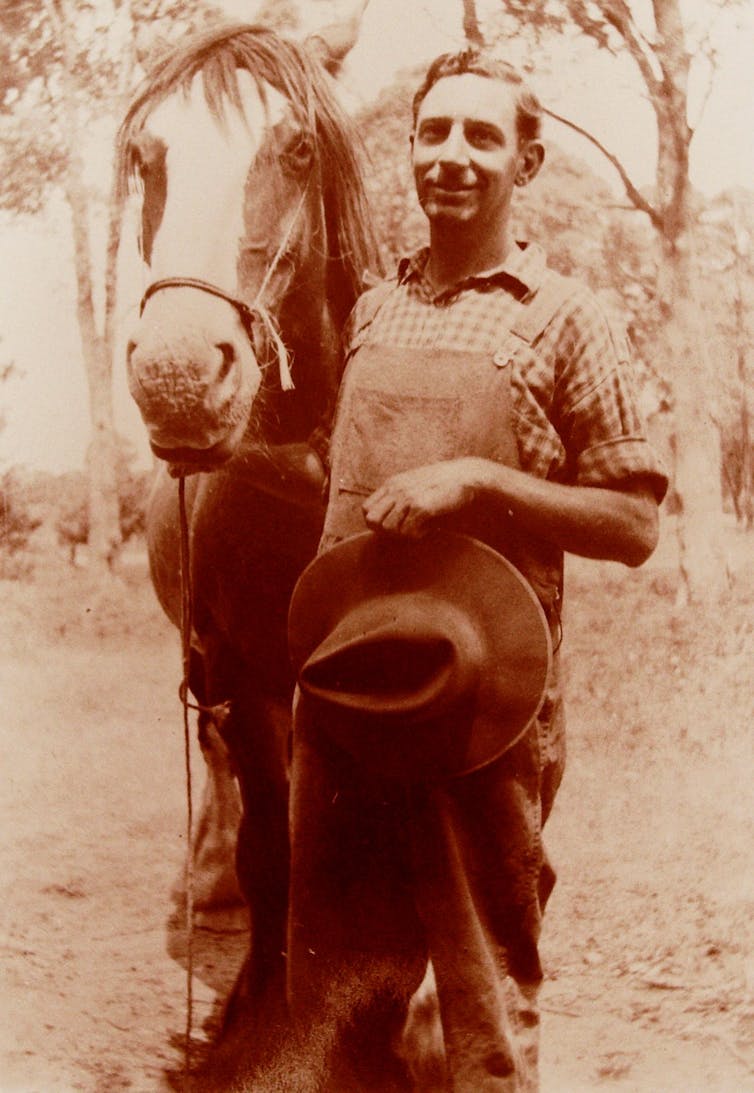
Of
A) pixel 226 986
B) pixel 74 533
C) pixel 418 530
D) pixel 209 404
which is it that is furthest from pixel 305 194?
pixel 226 986

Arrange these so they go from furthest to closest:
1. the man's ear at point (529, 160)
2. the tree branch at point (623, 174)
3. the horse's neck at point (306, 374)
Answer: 1. the tree branch at point (623, 174)
2. the horse's neck at point (306, 374)
3. the man's ear at point (529, 160)

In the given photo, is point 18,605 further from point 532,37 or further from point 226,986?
point 532,37

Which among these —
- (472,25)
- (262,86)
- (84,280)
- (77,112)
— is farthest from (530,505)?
(77,112)

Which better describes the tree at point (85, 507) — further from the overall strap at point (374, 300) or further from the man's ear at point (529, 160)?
the man's ear at point (529, 160)

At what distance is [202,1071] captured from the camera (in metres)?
1.80

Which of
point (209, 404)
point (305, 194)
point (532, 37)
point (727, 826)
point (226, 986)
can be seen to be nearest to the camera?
point (209, 404)

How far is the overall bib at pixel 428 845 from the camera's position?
4.66ft

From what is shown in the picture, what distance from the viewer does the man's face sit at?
4.69ft

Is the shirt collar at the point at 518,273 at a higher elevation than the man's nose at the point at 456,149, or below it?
below

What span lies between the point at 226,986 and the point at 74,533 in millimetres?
789

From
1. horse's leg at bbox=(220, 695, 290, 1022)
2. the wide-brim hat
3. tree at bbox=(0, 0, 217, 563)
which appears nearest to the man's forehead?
the wide-brim hat

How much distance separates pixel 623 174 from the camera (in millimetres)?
1815

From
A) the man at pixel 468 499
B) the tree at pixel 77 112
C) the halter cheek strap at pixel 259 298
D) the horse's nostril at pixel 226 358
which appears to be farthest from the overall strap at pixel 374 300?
the tree at pixel 77 112

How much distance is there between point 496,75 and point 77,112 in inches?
30.7
